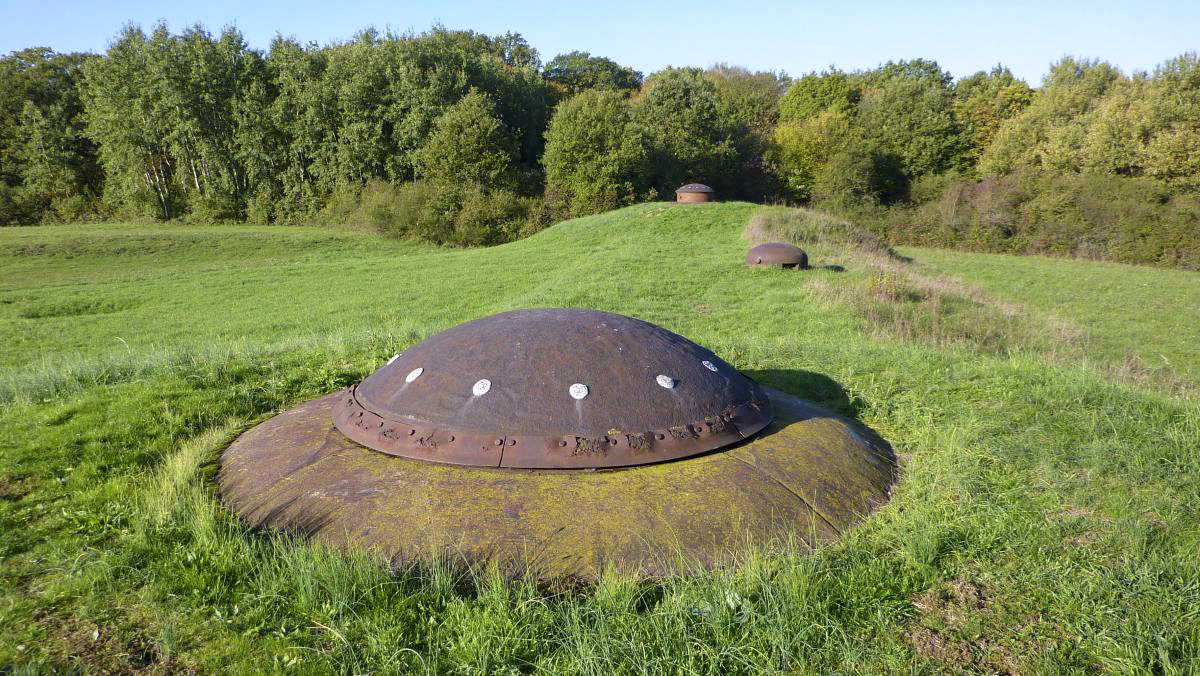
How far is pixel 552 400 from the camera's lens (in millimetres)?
3139

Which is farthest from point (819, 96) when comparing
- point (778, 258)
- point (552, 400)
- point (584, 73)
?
point (552, 400)

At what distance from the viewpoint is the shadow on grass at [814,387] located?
5.01m

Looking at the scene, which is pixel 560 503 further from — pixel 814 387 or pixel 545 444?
pixel 814 387

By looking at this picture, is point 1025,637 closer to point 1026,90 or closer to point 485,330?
point 485,330

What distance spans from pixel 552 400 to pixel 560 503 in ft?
1.74

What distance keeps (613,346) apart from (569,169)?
33.3 metres

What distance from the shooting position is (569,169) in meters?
35.5

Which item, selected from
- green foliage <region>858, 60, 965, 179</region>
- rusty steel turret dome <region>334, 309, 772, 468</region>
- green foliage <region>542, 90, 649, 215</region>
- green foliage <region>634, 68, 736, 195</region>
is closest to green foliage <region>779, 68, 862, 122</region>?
green foliage <region>858, 60, 965, 179</region>

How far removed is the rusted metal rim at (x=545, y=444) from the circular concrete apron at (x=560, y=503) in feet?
0.16

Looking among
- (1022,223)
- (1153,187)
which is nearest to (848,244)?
(1022,223)

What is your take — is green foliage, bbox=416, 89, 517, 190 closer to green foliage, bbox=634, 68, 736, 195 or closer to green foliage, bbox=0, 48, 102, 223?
green foliage, bbox=634, 68, 736, 195

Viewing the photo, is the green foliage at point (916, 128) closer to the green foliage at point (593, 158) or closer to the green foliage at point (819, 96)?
the green foliage at point (819, 96)

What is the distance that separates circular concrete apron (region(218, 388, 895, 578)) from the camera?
8.62 feet

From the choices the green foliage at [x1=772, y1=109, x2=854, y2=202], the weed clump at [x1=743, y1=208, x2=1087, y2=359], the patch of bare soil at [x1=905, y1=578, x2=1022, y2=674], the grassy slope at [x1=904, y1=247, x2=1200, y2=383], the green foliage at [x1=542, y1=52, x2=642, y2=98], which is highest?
the green foliage at [x1=542, y1=52, x2=642, y2=98]
